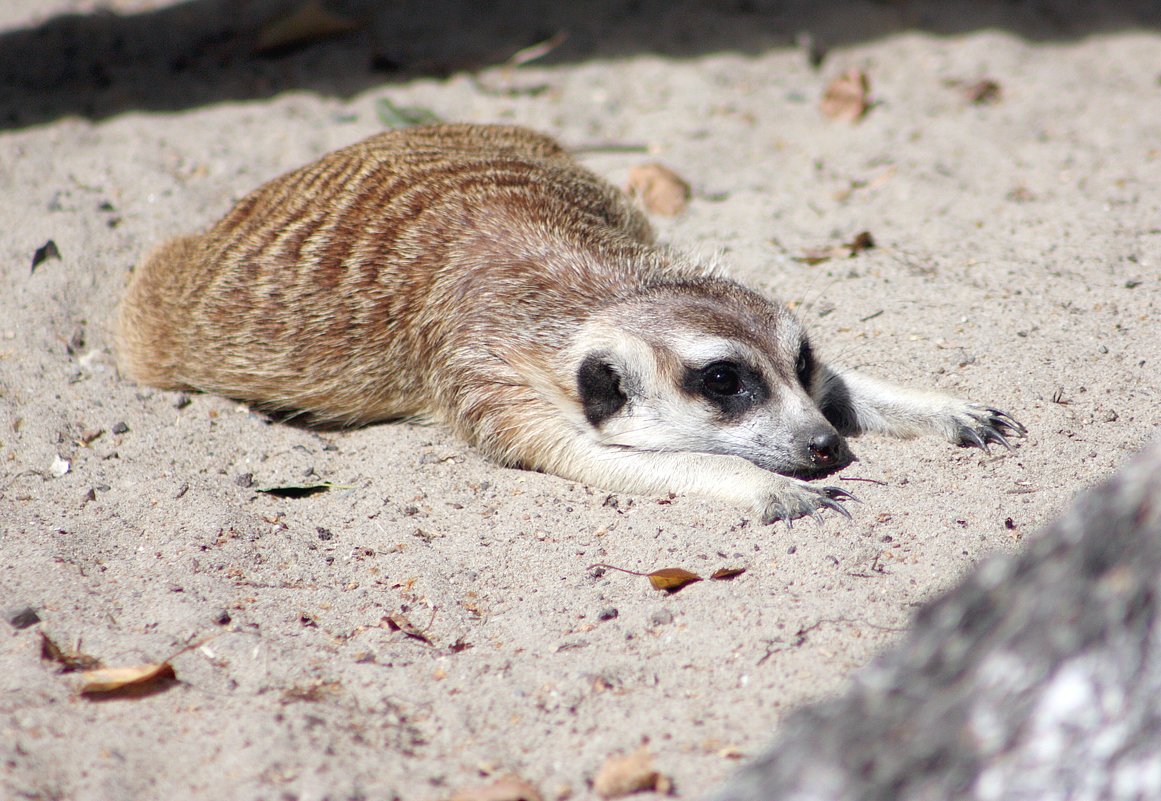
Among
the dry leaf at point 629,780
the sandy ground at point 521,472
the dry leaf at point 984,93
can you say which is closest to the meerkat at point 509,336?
the sandy ground at point 521,472

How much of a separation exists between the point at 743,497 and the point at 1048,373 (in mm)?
1229

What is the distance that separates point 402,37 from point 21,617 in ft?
16.4

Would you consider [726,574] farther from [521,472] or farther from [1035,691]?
[1035,691]

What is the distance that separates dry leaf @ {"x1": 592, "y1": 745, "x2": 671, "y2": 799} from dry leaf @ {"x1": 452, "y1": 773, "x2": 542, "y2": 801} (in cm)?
13

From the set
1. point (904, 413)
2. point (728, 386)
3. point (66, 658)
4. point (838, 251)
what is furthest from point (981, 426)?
point (66, 658)

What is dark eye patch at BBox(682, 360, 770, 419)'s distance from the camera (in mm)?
3463

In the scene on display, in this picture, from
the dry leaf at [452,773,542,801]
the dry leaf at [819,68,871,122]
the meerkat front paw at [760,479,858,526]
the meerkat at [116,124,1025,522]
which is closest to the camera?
the dry leaf at [452,773,542,801]

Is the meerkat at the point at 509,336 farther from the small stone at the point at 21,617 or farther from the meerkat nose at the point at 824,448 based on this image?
the small stone at the point at 21,617

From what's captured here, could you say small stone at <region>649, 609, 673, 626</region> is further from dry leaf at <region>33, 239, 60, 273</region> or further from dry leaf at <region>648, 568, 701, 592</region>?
dry leaf at <region>33, 239, 60, 273</region>

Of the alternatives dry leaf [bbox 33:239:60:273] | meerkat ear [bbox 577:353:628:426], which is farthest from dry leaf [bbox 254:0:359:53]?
meerkat ear [bbox 577:353:628:426]

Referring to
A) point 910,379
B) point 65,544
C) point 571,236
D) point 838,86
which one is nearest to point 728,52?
point 838,86

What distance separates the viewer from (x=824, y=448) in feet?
11.0

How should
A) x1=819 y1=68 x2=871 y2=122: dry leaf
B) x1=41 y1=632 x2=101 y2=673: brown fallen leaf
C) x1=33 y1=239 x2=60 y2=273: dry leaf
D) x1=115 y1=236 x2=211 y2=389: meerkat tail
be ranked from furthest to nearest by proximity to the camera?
x1=819 y1=68 x2=871 y2=122: dry leaf < x1=33 y1=239 x2=60 y2=273: dry leaf < x1=115 y1=236 x2=211 y2=389: meerkat tail < x1=41 y1=632 x2=101 y2=673: brown fallen leaf

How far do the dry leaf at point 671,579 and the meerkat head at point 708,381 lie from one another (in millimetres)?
705
